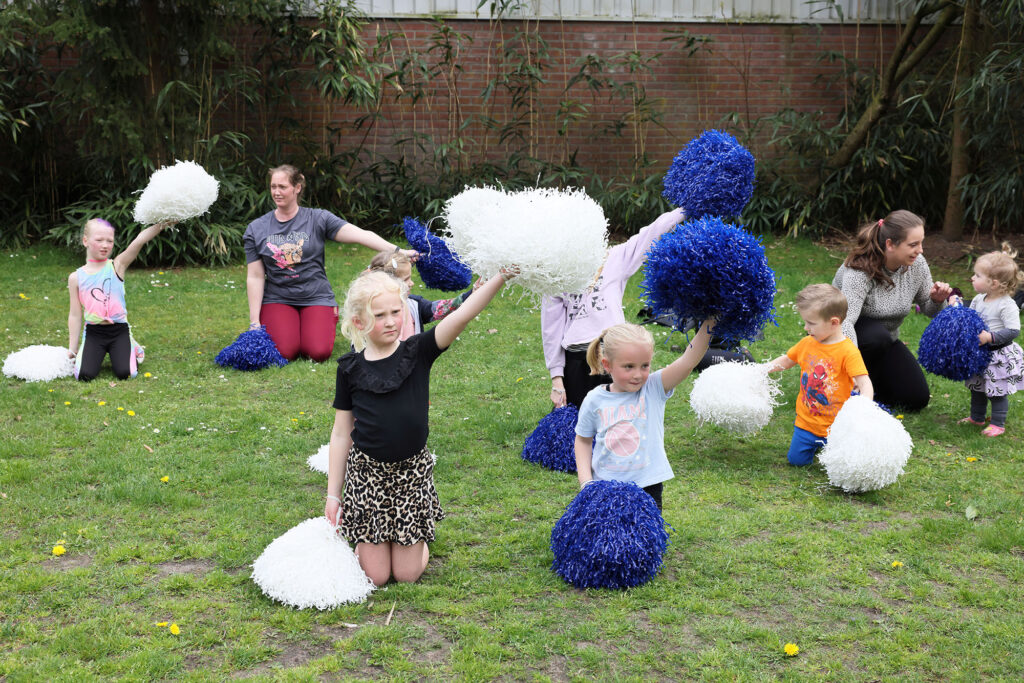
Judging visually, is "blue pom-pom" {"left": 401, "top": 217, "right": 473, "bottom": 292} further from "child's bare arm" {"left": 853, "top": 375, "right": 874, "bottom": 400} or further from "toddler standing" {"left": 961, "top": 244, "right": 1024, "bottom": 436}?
"toddler standing" {"left": 961, "top": 244, "right": 1024, "bottom": 436}

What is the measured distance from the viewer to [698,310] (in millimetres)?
3219

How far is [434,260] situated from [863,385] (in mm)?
2329

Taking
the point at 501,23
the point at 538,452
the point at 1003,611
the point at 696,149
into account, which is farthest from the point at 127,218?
the point at 1003,611

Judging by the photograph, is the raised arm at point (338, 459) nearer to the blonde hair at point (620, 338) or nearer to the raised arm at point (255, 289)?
the blonde hair at point (620, 338)

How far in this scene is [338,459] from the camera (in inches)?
139

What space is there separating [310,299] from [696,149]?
3756 millimetres

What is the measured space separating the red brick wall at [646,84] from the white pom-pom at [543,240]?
29.8 feet

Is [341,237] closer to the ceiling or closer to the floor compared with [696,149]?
closer to the floor

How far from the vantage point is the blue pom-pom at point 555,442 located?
4785mm

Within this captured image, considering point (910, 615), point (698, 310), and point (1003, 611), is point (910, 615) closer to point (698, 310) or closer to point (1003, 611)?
point (1003, 611)

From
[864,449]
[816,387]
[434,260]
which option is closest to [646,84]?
[434,260]

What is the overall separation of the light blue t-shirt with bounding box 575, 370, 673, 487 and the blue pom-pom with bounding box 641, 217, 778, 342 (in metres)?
0.44

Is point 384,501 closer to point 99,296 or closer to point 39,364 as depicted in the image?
point 99,296

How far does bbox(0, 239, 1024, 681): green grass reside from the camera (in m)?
3.04
